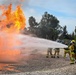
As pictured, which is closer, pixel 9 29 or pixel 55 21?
pixel 9 29

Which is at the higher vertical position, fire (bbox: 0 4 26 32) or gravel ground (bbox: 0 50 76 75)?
fire (bbox: 0 4 26 32)

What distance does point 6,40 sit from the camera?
83.4ft

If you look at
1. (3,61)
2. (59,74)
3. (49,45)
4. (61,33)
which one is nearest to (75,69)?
(59,74)

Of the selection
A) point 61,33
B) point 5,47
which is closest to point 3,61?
point 5,47

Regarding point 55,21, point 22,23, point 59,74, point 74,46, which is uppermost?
point 55,21

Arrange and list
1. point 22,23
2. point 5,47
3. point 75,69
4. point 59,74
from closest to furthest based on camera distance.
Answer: point 59,74
point 75,69
point 5,47
point 22,23

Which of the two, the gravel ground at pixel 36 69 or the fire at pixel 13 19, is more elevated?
the fire at pixel 13 19

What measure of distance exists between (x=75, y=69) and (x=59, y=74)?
1.93m

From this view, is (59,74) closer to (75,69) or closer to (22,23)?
(75,69)

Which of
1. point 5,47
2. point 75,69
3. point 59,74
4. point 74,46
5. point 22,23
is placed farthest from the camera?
point 22,23

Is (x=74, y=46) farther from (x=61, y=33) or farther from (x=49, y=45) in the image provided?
(x=61, y=33)

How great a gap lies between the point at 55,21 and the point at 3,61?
75.7 meters

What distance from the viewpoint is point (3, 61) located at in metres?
24.5

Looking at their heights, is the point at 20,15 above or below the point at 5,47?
above
